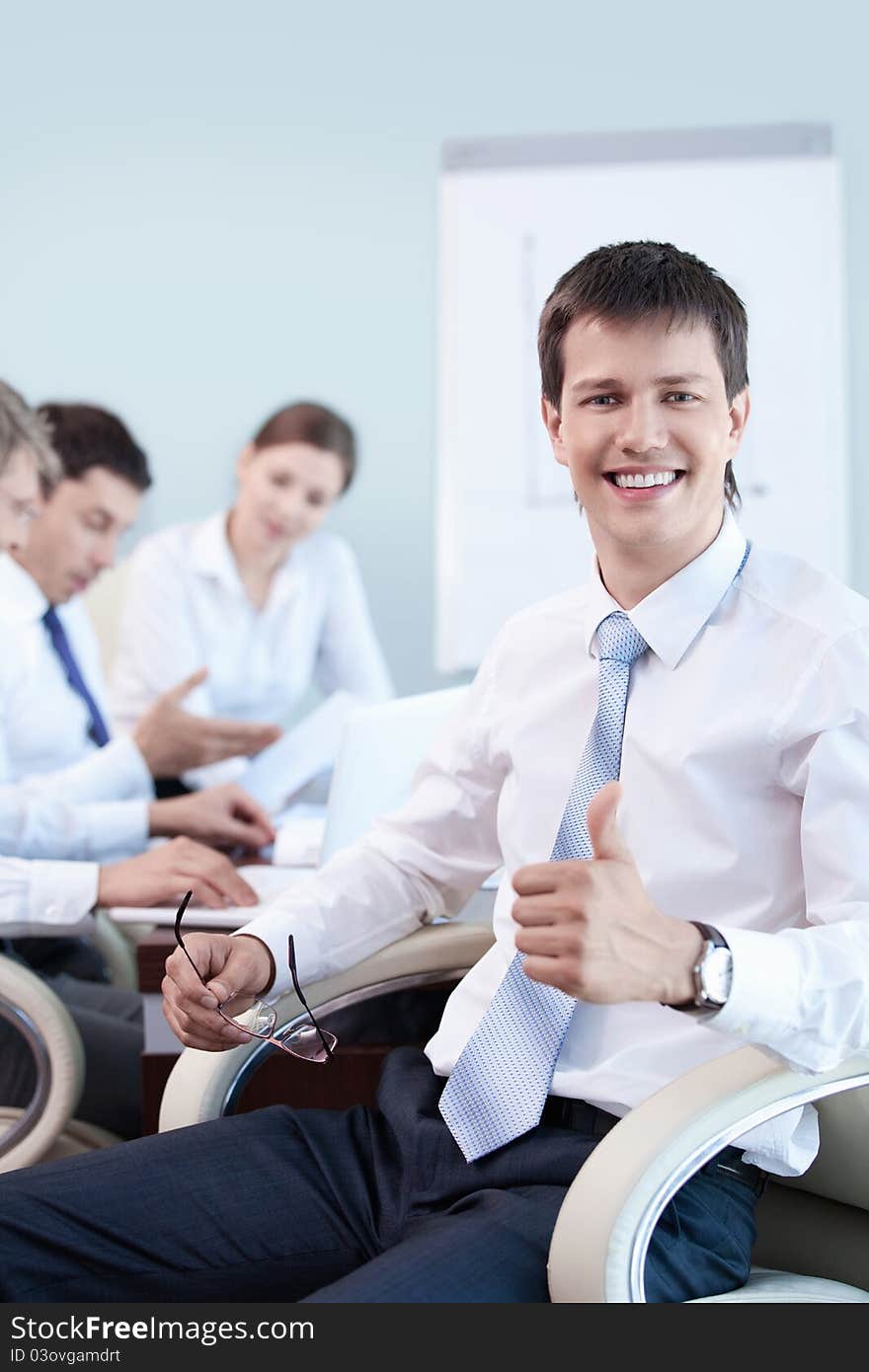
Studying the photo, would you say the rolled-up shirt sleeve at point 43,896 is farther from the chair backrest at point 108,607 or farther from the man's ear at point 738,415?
the chair backrest at point 108,607

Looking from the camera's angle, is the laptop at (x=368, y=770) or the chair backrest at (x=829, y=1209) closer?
the chair backrest at (x=829, y=1209)

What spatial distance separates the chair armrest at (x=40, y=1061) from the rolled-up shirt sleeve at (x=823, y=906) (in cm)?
90

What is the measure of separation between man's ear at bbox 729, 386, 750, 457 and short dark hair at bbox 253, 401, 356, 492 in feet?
9.63

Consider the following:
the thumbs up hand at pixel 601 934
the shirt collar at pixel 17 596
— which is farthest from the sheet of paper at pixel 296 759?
the thumbs up hand at pixel 601 934

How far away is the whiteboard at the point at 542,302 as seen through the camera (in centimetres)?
429

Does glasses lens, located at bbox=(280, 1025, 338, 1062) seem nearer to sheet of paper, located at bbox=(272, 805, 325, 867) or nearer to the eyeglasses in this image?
the eyeglasses

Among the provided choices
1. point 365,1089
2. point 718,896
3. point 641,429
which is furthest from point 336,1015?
point 641,429

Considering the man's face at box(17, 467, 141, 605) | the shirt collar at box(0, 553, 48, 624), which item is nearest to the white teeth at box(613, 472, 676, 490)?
the shirt collar at box(0, 553, 48, 624)

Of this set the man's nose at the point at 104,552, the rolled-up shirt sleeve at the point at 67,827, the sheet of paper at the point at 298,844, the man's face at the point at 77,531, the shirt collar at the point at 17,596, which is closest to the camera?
the sheet of paper at the point at 298,844

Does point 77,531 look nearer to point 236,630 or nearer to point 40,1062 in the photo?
point 236,630

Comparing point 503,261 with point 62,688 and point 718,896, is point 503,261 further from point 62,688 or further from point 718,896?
point 718,896

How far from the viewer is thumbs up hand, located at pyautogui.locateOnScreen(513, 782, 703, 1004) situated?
1106mm

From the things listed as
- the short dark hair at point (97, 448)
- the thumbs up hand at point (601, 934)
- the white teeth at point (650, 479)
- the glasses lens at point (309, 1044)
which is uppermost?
the short dark hair at point (97, 448)

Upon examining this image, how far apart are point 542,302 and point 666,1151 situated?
3621 mm
